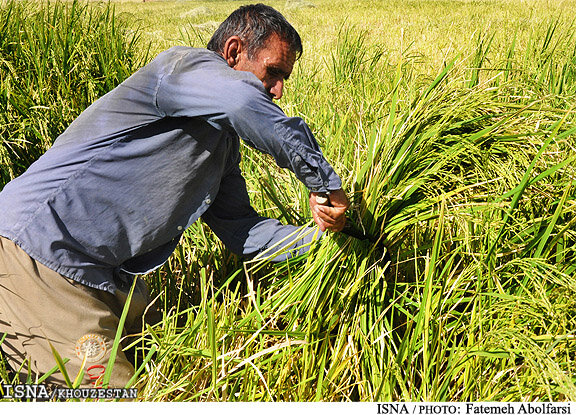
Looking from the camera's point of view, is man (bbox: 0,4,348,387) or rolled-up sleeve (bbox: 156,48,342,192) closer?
rolled-up sleeve (bbox: 156,48,342,192)

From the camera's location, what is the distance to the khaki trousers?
1731 mm

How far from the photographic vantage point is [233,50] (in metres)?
1.80

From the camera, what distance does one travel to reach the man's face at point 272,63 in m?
1.75

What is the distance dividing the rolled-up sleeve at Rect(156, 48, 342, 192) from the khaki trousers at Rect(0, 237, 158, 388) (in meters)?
0.67

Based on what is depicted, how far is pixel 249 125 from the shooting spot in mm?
1505

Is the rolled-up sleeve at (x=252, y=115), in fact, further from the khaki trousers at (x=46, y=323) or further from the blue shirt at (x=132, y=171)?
the khaki trousers at (x=46, y=323)

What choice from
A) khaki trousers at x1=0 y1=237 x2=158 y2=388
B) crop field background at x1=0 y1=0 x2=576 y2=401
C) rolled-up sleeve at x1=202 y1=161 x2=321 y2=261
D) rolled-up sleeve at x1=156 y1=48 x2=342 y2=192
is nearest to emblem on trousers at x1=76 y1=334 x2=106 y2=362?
khaki trousers at x1=0 y1=237 x2=158 y2=388

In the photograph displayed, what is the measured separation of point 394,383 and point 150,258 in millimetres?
929

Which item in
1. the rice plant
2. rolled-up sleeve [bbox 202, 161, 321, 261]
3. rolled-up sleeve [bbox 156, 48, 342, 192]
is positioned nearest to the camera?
rolled-up sleeve [bbox 156, 48, 342, 192]

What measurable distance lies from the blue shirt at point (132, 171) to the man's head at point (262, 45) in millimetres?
104

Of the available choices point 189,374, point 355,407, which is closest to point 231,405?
point 189,374

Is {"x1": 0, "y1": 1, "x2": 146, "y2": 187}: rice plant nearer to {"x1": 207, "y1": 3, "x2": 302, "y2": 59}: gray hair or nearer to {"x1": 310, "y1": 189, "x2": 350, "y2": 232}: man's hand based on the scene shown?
{"x1": 207, "y1": 3, "x2": 302, "y2": 59}: gray hair

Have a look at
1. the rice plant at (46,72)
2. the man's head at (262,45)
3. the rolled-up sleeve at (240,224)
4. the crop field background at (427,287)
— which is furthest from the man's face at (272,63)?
the rice plant at (46,72)

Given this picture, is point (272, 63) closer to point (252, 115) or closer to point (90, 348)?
point (252, 115)
